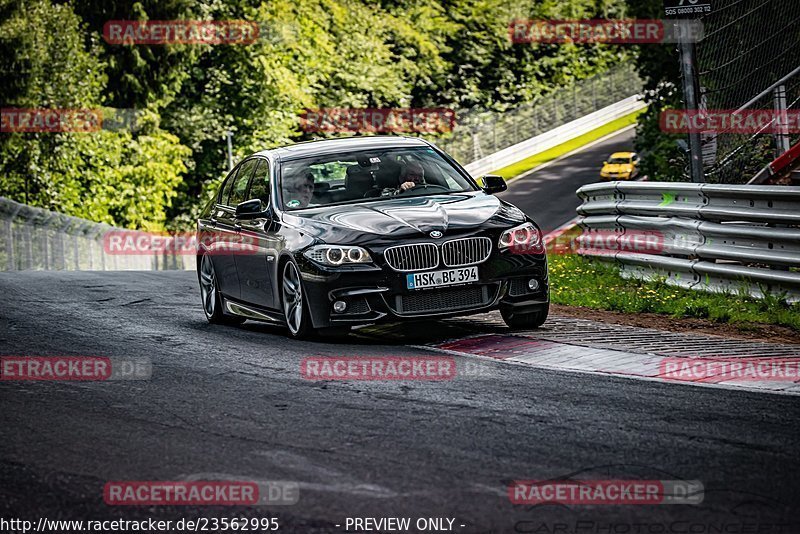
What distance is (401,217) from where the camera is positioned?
408 inches

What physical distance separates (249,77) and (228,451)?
4750 cm

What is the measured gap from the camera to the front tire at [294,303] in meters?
10.4

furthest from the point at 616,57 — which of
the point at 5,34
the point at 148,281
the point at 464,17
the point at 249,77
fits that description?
the point at 148,281

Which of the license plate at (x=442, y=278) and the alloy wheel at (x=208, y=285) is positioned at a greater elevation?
the license plate at (x=442, y=278)

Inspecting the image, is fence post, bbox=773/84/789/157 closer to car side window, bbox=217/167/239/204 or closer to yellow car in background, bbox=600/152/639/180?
car side window, bbox=217/167/239/204

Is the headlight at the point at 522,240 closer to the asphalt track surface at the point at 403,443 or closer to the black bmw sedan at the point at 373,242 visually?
the black bmw sedan at the point at 373,242

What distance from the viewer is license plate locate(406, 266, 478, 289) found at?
1002 centimetres

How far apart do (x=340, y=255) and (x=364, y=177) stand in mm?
1452

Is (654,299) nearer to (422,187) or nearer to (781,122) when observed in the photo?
(422,187)

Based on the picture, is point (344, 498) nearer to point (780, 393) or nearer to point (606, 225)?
point (780, 393)

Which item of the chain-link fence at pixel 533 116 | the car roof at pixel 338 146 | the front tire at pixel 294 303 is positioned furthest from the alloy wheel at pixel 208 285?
the chain-link fence at pixel 533 116

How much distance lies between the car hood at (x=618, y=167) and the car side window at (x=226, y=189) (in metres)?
39.4

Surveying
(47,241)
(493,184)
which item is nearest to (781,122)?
(493,184)

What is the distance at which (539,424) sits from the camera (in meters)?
6.66
